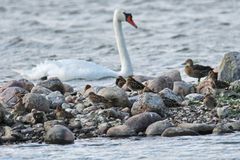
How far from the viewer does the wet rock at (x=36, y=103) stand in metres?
13.9

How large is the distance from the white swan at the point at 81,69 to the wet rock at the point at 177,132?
632 centimetres

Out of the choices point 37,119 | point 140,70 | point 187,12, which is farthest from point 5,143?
point 187,12

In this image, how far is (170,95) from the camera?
14.4 meters

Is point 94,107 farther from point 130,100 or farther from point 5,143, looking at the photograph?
point 5,143

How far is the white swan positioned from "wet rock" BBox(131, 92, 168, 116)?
5315 mm

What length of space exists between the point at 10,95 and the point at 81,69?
13.8ft

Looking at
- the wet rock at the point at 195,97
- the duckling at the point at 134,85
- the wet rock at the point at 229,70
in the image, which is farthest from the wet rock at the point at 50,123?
the wet rock at the point at 229,70

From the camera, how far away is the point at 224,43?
953 inches

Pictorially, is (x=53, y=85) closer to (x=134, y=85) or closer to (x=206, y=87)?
(x=134, y=85)

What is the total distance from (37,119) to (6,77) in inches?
282

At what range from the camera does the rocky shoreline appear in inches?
508

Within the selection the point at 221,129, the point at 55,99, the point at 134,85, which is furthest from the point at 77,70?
the point at 221,129

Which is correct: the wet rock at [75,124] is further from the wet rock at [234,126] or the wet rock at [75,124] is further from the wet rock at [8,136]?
the wet rock at [234,126]

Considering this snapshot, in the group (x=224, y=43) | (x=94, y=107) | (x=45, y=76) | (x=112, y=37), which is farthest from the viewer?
(x=112, y=37)
